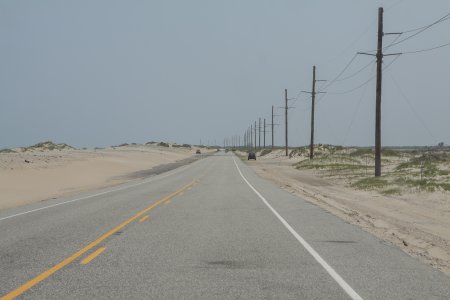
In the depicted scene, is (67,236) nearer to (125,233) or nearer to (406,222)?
(125,233)

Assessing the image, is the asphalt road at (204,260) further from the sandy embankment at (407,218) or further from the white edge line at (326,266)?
the sandy embankment at (407,218)

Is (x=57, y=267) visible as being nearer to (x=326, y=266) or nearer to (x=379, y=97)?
(x=326, y=266)

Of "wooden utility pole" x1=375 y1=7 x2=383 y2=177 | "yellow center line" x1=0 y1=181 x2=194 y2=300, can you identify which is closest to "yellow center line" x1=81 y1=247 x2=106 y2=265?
"yellow center line" x1=0 y1=181 x2=194 y2=300

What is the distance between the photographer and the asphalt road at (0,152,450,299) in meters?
6.61

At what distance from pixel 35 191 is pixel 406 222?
2077cm

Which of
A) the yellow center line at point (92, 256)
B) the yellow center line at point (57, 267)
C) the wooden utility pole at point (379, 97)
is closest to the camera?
the yellow center line at point (57, 267)

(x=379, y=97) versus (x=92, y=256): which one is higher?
(x=379, y=97)

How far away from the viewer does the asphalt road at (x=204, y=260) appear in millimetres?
6613

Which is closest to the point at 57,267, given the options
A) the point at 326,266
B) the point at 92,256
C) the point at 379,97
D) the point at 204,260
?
the point at 92,256

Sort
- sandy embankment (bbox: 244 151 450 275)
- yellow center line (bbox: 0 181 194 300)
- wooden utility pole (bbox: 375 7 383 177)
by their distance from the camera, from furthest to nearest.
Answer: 1. wooden utility pole (bbox: 375 7 383 177)
2. sandy embankment (bbox: 244 151 450 275)
3. yellow center line (bbox: 0 181 194 300)

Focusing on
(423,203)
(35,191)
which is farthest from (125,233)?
(35,191)

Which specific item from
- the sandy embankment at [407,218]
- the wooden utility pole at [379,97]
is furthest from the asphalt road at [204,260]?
the wooden utility pole at [379,97]

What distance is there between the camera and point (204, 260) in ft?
27.8

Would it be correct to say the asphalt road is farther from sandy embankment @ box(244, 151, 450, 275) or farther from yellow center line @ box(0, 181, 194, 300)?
sandy embankment @ box(244, 151, 450, 275)
